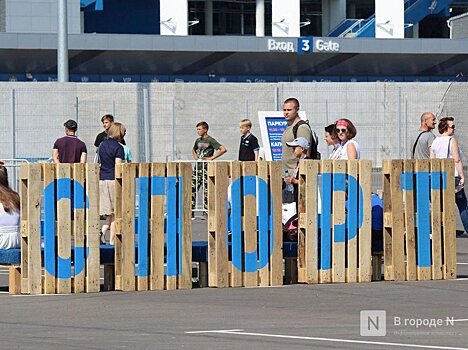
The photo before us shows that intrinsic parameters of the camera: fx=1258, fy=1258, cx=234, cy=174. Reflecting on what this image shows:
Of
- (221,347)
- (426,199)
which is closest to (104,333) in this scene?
(221,347)

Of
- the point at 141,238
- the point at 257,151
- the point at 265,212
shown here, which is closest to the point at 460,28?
the point at 257,151

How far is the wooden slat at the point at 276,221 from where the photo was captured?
1221 cm

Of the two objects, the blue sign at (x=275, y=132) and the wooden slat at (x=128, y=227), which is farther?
the blue sign at (x=275, y=132)

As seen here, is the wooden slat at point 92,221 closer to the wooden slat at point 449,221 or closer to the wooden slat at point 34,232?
the wooden slat at point 34,232

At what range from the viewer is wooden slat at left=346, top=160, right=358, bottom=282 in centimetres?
1236

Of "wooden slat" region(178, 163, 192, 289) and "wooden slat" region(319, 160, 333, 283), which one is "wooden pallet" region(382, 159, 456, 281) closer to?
"wooden slat" region(319, 160, 333, 283)

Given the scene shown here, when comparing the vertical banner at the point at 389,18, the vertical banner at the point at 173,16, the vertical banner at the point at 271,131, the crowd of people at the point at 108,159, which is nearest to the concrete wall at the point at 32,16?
the vertical banner at the point at 173,16

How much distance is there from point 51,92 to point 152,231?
16.5 metres

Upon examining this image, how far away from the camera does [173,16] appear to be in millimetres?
55031

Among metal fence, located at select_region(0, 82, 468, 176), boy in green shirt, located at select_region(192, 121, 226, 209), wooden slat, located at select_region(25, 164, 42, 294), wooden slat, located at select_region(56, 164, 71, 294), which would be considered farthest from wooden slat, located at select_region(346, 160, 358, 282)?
metal fence, located at select_region(0, 82, 468, 176)

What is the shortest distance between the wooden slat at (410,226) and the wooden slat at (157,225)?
246 centimetres

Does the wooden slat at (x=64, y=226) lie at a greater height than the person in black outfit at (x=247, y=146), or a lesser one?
lesser

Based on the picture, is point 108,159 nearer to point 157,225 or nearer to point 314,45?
point 157,225

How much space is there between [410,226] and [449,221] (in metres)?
0.47
